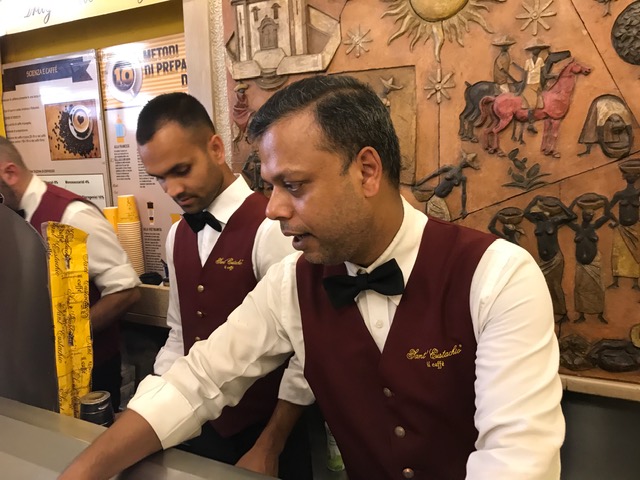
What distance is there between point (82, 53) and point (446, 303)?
268 cm

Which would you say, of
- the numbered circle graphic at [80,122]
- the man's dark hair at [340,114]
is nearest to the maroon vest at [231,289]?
the man's dark hair at [340,114]

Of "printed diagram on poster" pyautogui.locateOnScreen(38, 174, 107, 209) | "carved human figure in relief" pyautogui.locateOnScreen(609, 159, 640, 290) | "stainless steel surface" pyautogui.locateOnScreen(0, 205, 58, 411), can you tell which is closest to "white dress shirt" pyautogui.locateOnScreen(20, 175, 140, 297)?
"printed diagram on poster" pyautogui.locateOnScreen(38, 174, 107, 209)

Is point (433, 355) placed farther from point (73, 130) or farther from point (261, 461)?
point (73, 130)

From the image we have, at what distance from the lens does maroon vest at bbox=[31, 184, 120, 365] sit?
2.12 meters

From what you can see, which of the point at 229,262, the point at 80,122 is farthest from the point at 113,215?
the point at 229,262

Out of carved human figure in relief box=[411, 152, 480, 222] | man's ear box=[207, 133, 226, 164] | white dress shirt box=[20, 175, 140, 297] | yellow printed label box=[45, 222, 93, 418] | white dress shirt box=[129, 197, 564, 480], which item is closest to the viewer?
white dress shirt box=[129, 197, 564, 480]

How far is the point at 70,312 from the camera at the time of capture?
120 centimetres

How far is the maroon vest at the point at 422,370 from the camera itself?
100 cm

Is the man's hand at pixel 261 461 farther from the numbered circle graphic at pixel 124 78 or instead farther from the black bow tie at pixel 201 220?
the numbered circle graphic at pixel 124 78

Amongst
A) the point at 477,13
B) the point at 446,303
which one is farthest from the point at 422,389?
the point at 477,13

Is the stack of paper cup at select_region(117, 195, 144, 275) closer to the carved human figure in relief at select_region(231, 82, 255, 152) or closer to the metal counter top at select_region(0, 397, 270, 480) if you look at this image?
the carved human figure in relief at select_region(231, 82, 255, 152)

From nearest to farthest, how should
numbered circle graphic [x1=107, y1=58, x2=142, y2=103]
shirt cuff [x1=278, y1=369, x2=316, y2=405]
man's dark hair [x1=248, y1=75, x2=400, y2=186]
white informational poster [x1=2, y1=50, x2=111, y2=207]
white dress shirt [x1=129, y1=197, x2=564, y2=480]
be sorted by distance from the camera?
white dress shirt [x1=129, y1=197, x2=564, y2=480], man's dark hair [x1=248, y1=75, x2=400, y2=186], shirt cuff [x1=278, y1=369, x2=316, y2=405], numbered circle graphic [x1=107, y1=58, x2=142, y2=103], white informational poster [x1=2, y1=50, x2=111, y2=207]

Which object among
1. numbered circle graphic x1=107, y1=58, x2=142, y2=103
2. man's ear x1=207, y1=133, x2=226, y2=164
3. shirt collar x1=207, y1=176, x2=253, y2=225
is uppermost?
numbered circle graphic x1=107, y1=58, x2=142, y2=103

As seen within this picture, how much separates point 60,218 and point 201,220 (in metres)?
0.76
